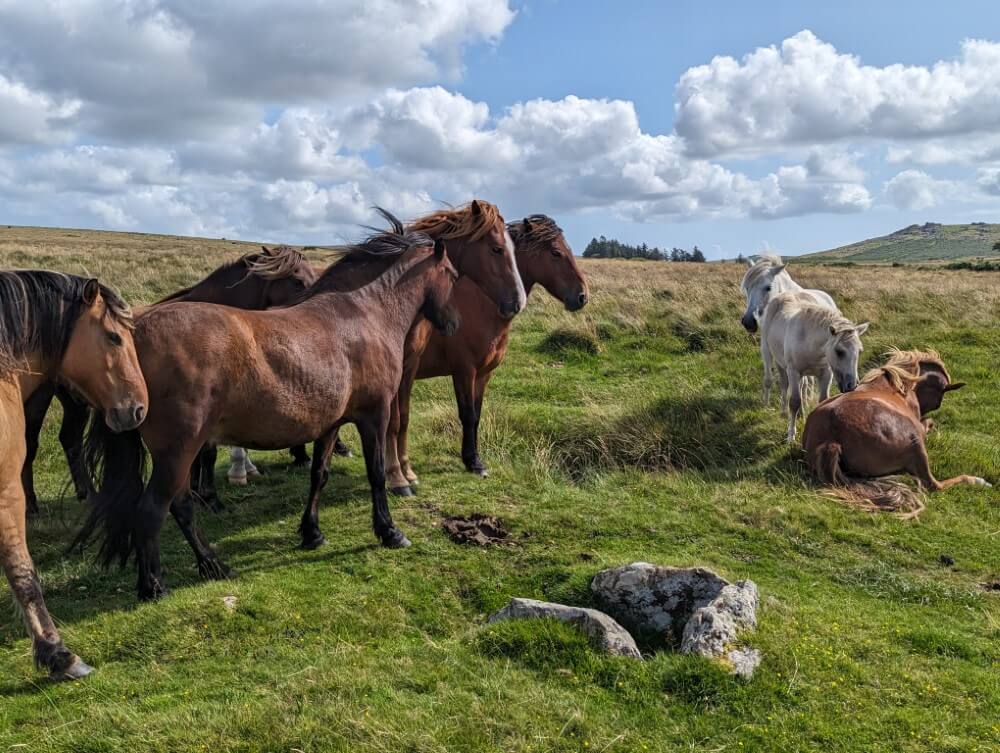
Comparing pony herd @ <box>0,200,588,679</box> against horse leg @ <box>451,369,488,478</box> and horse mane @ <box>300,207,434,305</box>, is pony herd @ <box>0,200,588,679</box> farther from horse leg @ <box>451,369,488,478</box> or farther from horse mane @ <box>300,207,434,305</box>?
horse leg @ <box>451,369,488,478</box>

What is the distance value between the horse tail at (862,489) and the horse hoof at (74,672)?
256 inches

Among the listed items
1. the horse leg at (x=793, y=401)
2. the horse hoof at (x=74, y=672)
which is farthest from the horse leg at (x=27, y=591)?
the horse leg at (x=793, y=401)

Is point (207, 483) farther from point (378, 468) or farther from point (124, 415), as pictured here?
point (124, 415)

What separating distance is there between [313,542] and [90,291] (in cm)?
268

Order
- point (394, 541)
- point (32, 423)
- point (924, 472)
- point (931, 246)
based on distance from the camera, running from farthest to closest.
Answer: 1. point (931, 246)
2. point (924, 472)
3. point (32, 423)
4. point (394, 541)

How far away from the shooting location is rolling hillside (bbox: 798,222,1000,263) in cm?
15362

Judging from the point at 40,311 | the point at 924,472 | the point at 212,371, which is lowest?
the point at 924,472

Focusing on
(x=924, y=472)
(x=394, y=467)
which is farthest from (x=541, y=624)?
(x=924, y=472)

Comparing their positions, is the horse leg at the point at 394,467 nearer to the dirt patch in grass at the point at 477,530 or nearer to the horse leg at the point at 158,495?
the dirt patch in grass at the point at 477,530

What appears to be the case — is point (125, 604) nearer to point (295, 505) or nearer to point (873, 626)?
point (295, 505)

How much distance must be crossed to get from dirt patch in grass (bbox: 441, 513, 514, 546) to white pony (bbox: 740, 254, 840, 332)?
21.6ft

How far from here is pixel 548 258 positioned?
917 cm

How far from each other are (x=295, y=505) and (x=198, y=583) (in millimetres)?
1797

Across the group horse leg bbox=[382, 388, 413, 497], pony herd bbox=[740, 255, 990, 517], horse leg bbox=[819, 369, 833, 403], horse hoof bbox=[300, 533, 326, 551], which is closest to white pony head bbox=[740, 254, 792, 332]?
pony herd bbox=[740, 255, 990, 517]
